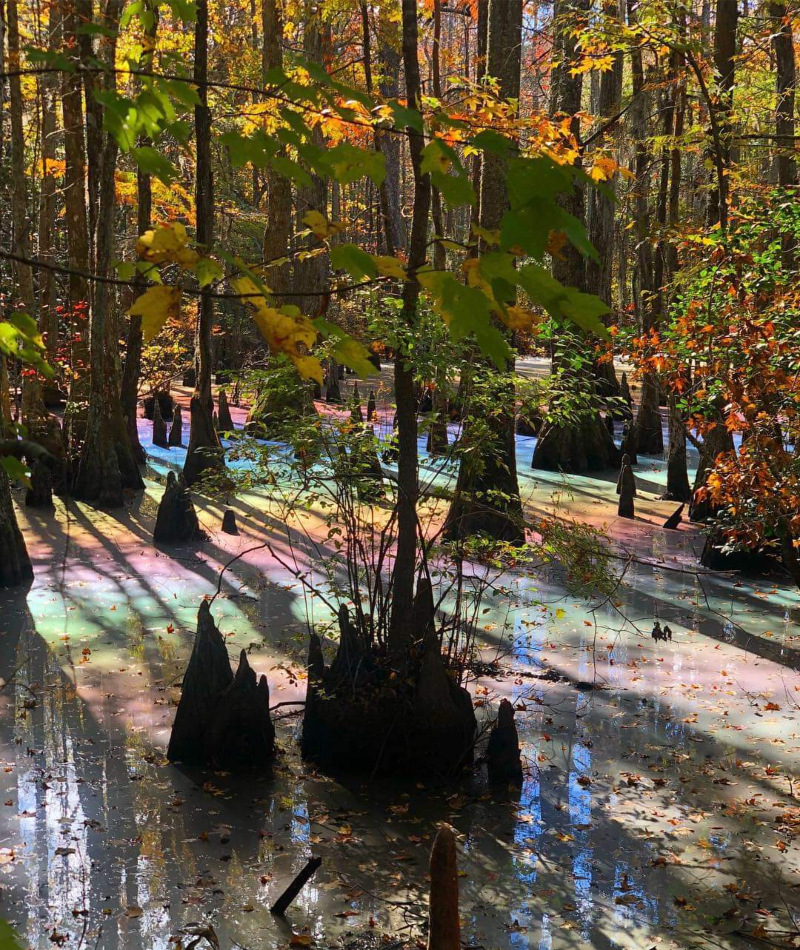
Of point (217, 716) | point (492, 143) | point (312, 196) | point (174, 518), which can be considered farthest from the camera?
point (312, 196)

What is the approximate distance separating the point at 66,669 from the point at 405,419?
3312mm

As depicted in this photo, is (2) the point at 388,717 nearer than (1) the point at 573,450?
Yes

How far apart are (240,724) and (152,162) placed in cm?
470

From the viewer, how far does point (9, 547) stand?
970 centimetres

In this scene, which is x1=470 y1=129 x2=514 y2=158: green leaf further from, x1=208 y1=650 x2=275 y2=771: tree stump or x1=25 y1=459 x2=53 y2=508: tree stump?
x1=25 y1=459 x2=53 y2=508: tree stump

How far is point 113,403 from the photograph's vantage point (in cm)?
1363

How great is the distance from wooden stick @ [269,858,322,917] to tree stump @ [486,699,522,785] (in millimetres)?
1663

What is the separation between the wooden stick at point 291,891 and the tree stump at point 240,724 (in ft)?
5.07

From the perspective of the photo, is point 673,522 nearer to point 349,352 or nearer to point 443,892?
point 443,892

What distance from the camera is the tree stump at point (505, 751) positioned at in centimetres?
593

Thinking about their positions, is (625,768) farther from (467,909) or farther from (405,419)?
(405,419)

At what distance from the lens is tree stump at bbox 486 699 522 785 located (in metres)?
5.93

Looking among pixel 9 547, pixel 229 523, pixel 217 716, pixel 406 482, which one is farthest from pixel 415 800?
pixel 229 523

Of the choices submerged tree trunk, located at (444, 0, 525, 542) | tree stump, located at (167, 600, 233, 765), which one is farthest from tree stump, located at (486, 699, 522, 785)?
submerged tree trunk, located at (444, 0, 525, 542)
